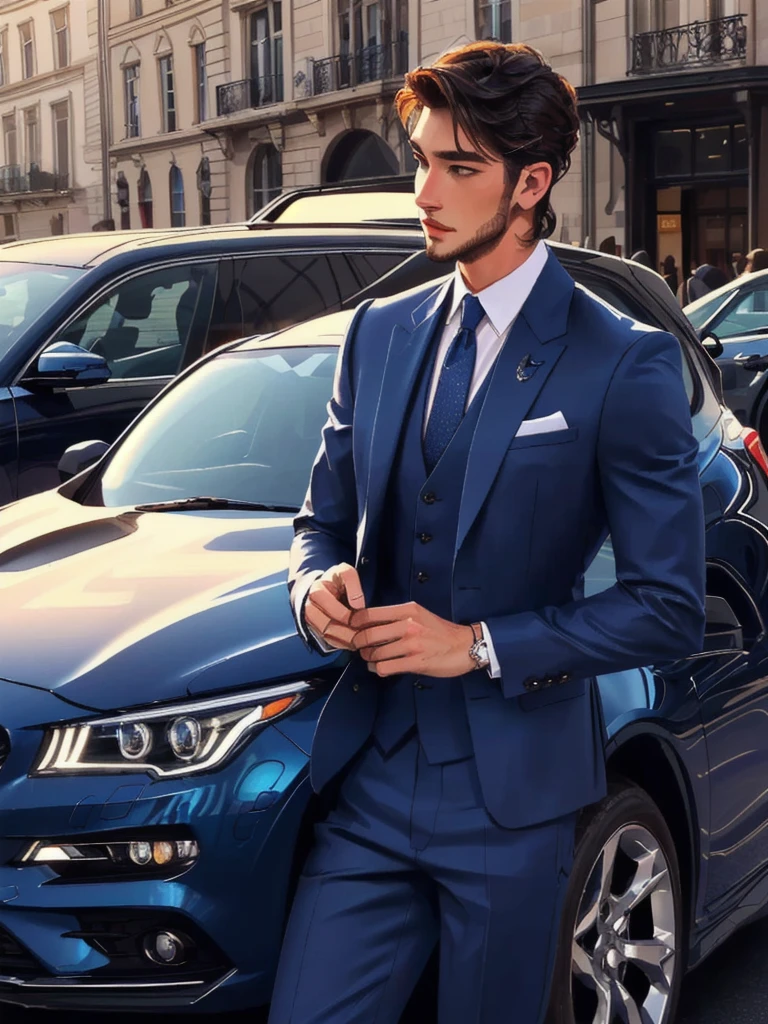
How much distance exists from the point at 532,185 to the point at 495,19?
2917 centimetres

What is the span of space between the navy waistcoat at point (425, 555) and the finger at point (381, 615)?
0.14 m

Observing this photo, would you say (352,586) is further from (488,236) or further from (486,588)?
(488,236)

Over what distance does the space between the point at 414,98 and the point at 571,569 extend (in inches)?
26.2

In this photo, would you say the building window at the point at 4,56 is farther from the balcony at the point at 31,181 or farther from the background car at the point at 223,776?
the background car at the point at 223,776

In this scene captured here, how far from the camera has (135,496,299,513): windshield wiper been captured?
3.84 metres

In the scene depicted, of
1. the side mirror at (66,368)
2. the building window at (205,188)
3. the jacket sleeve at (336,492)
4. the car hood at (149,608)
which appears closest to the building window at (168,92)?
the building window at (205,188)

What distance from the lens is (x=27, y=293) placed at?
6.79 m

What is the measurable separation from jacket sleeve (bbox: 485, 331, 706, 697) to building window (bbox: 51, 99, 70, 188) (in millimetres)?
51778

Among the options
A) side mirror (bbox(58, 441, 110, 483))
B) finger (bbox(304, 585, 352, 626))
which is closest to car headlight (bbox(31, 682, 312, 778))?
finger (bbox(304, 585, 352, 626))

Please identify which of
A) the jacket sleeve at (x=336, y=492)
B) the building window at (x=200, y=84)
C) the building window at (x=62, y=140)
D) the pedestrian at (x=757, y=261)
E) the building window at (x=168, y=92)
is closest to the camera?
the jacket sleeve at (x=336, y=492)

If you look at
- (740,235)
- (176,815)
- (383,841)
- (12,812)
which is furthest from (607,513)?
(740,235)

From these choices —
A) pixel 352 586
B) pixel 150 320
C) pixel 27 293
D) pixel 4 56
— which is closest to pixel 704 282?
pixel 150 320

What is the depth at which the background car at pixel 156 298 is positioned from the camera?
21.6ft

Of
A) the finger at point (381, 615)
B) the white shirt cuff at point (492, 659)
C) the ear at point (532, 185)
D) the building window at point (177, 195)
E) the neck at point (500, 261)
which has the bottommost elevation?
the white shirt cuff at point (492, 659)
